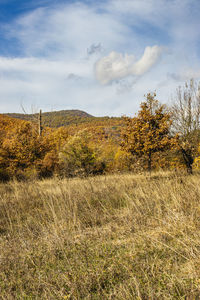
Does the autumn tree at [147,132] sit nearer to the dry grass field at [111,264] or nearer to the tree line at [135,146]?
the tree line at [135,146]

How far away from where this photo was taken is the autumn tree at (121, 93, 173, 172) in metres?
11.8

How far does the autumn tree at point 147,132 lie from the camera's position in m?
11.8

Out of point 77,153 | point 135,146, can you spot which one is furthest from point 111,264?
point 77,153

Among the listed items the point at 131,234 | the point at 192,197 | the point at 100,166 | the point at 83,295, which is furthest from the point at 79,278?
the point at 100,166

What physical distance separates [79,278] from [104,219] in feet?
6.34

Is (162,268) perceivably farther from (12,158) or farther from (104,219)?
(12,158)

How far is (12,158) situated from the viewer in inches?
746

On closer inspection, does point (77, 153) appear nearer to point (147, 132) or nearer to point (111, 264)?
point (147, 132)

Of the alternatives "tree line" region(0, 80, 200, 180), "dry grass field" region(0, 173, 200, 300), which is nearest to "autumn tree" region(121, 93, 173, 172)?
"tree line" region(0, 80, 200, 180)

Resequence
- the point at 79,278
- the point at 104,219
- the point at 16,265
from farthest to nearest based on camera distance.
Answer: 1. the point at 104,219
2. the point at 16,265
3. the point at 79,278

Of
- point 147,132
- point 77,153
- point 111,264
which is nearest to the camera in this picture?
point 111,264

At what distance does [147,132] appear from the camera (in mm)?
12180

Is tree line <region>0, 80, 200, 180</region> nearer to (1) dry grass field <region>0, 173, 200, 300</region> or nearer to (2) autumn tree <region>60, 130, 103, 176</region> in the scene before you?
(2) autumn tree <region>60, 130, 103, 176</region>

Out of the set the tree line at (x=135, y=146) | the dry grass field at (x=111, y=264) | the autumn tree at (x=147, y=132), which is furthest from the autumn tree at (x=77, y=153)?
the dry grass field at (x=111, y=264)
